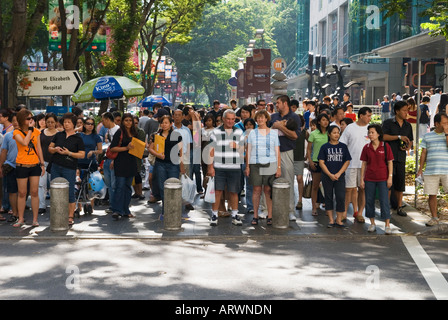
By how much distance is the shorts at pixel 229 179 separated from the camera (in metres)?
11.7

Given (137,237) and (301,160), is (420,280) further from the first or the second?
(301,160)

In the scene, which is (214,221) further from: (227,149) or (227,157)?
(227,149)

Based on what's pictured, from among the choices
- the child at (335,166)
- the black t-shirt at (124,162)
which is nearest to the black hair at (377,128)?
the child at (335,166)

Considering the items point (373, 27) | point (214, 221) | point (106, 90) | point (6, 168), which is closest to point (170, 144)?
point (214, 221)

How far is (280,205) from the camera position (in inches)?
452

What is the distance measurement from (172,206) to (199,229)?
0.56 m

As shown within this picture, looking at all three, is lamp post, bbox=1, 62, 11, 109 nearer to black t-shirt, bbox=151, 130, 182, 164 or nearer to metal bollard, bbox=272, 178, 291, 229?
black t-shirt, bbox=151, 130, 182, 164

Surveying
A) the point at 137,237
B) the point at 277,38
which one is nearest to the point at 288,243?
the point at 137,237

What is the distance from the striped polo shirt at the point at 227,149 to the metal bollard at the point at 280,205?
0.75m

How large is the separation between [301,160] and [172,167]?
251 centimetres

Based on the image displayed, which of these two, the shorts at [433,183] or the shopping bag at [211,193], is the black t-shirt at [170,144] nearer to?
the shopping bag at [211,193]

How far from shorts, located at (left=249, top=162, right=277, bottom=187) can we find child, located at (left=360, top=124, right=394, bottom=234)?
1.45 m
